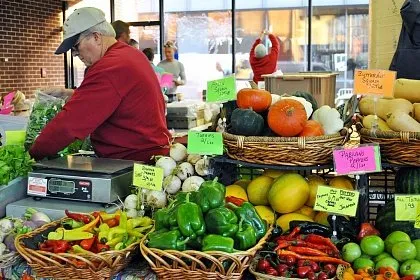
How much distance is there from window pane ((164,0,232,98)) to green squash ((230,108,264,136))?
786cm

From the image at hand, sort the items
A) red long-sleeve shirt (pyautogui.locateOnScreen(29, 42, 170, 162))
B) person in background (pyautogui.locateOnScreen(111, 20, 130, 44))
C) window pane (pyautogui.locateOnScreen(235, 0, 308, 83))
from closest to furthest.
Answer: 1. red long-sleeve shirt (pyautogui.locateOnScreen(29, 42, 170, 162))
2. person in background (pyautogui.locateOnScreen(111, 20, 130, 44))
3. window pane (pyautogui.locateOnScreen(235, 0, 308, 83))

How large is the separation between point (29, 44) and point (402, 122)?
803 cm

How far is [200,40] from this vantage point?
395 inches

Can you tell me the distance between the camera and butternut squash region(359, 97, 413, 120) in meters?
1.94

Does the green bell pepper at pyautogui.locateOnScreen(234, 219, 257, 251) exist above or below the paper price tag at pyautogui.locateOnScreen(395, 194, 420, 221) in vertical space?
below

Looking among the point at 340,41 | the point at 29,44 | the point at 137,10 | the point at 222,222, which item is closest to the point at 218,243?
the point at 222,222

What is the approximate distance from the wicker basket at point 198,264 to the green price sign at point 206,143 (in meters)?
0.46

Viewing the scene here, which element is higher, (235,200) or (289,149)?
(289,149)

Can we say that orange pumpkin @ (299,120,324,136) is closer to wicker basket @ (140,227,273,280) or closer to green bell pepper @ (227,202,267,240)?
green bell pepper @ (227,202,267,240)

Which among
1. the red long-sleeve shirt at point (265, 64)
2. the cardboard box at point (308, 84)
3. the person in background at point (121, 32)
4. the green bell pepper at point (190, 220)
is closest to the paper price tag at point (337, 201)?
the green bell pepper at point (190, 220)

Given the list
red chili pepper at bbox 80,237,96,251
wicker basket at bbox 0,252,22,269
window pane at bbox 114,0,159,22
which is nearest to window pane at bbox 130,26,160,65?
window pane at bbox 114,0,159,22

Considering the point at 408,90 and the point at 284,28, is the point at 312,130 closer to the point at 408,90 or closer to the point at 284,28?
the point at 408,90

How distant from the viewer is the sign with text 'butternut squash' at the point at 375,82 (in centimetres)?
182

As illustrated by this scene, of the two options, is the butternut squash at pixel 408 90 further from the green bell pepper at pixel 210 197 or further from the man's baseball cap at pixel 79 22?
the man's baseball cap at pixel 79 22
